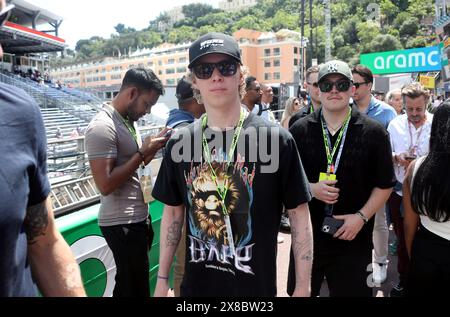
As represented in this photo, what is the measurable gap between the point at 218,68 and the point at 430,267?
5.31 ft

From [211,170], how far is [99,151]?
37.0 inches

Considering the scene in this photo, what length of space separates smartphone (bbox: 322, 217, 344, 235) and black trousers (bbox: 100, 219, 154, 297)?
1.24 metres

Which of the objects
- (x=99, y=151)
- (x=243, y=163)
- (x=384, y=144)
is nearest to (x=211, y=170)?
(x=243, y=163)

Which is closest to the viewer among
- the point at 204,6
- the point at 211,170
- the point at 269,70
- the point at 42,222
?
the point at 42,222

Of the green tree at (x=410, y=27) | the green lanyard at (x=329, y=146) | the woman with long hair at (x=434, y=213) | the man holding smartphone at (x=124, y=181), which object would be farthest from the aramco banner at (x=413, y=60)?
the green tree at (x=410, y=27)

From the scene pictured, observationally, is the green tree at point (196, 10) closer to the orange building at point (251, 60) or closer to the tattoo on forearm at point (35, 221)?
the orange building at point (251, 60)

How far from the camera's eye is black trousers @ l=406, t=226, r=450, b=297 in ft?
6.59

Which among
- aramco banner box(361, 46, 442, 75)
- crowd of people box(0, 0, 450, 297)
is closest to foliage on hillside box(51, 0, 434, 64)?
aramco banner box(361, 46, 442, 75)

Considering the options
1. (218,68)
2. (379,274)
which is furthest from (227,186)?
(379,274)

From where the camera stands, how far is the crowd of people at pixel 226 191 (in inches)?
46.6

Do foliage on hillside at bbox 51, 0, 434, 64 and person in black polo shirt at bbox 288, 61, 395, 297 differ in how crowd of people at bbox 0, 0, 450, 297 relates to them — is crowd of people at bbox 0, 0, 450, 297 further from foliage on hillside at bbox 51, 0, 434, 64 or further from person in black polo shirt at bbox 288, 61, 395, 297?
foliage on hillside at bbox 51, 0, 434, 64

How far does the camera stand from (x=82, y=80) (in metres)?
117

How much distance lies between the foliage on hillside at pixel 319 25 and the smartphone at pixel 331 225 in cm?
5310
